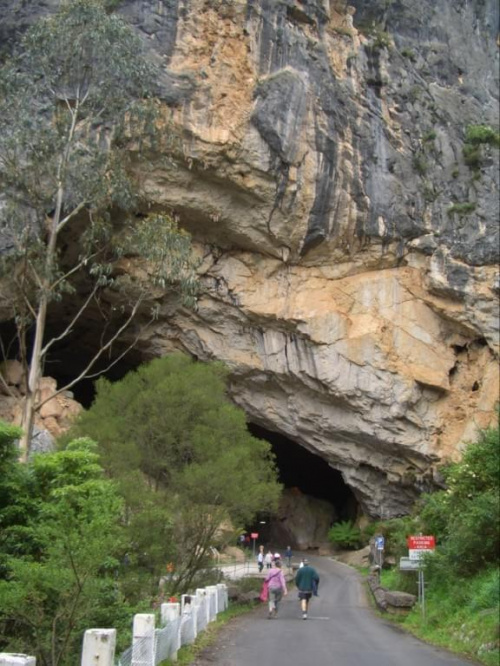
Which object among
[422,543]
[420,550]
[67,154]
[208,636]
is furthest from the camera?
[67,154]

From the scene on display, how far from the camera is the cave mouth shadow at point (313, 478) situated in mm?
37125

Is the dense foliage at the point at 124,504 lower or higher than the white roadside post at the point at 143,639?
higher

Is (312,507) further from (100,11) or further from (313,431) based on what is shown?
(100,11)

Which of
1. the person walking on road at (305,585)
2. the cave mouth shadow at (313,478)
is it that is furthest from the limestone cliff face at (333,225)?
the person walking on road at (305,585)

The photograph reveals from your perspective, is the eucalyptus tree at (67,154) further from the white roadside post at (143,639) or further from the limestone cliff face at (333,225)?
the white roadside post at (143,639)

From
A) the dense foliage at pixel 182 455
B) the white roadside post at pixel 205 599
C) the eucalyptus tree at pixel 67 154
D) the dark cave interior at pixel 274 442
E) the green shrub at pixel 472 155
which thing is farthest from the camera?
the dark cave interior at pixel 274 442

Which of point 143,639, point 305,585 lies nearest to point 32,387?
point 305,585

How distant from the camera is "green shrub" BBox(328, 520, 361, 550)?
34.7 metres

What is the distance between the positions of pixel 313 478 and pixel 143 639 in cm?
3326

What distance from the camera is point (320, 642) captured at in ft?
37.6

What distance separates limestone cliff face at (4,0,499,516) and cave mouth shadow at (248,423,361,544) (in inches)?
351

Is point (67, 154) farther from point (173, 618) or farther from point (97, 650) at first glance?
point (97, 650)

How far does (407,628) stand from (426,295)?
14.4 meters

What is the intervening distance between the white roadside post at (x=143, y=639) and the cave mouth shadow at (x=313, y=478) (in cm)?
2792
